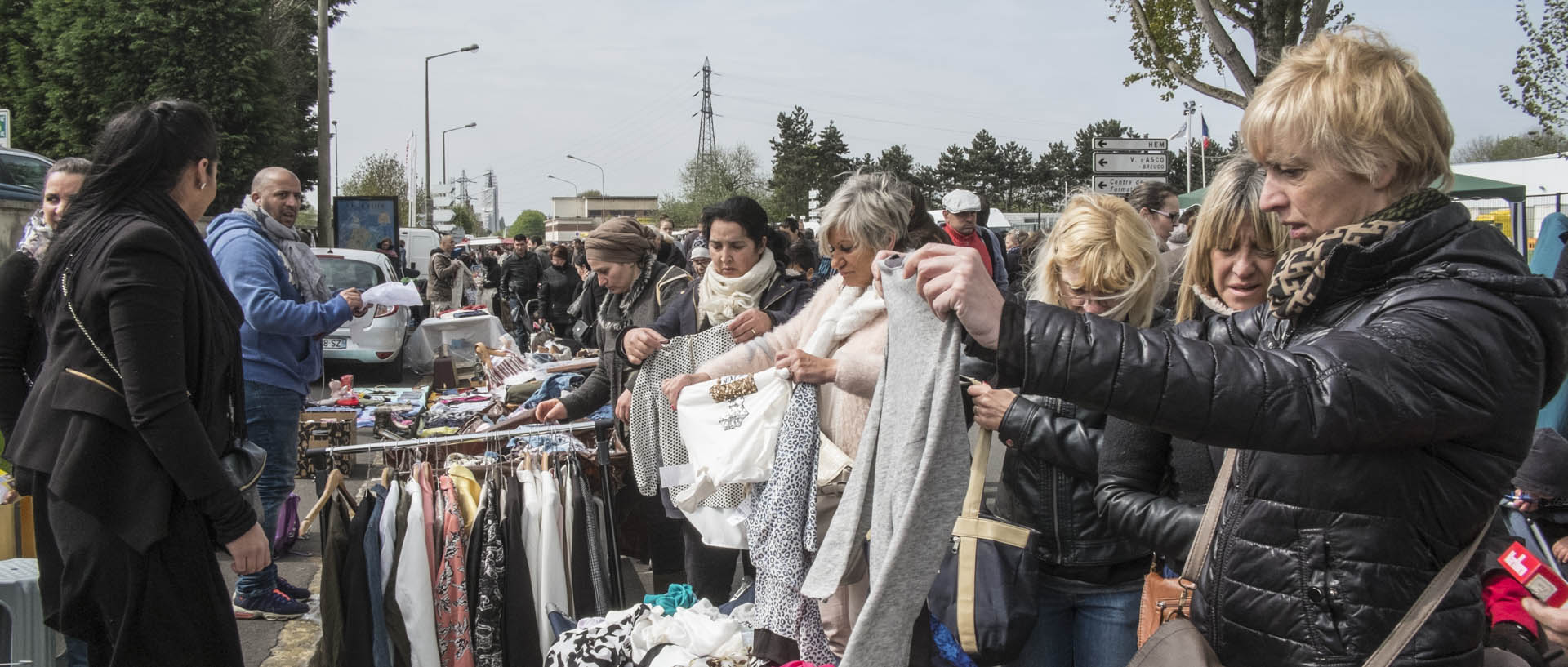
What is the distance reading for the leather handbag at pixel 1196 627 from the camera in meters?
1.44

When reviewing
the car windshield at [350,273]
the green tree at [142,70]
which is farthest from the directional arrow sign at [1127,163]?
the green tree at [142,70]

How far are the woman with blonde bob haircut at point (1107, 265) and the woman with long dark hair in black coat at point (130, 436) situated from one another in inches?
91.9

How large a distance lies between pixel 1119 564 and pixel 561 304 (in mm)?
13098

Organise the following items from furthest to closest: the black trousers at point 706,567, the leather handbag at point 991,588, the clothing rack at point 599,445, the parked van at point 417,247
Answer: the parked van at point 417,247 < the black trousers at point 706,567 < the clothing rack at point 599,445 < the leather handbag at point 991,588

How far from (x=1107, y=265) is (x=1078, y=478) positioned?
60cm

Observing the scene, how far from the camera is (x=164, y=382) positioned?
2.65 metres

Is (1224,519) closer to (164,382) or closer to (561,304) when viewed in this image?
(164,382)

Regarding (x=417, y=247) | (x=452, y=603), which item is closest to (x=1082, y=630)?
(x=452, y=603)

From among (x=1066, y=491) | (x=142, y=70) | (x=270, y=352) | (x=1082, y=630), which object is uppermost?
(x=142, y=70)

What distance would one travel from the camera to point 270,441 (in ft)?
15.8

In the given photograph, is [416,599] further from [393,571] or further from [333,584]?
[333,584]

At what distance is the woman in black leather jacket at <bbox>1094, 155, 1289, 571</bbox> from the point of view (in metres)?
2.17

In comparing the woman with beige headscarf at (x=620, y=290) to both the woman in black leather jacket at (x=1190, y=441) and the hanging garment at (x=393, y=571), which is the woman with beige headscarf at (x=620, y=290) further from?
the woman in black leather jacket at (x=1190, y=441)

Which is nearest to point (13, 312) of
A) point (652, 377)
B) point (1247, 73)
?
point (652, 377)
